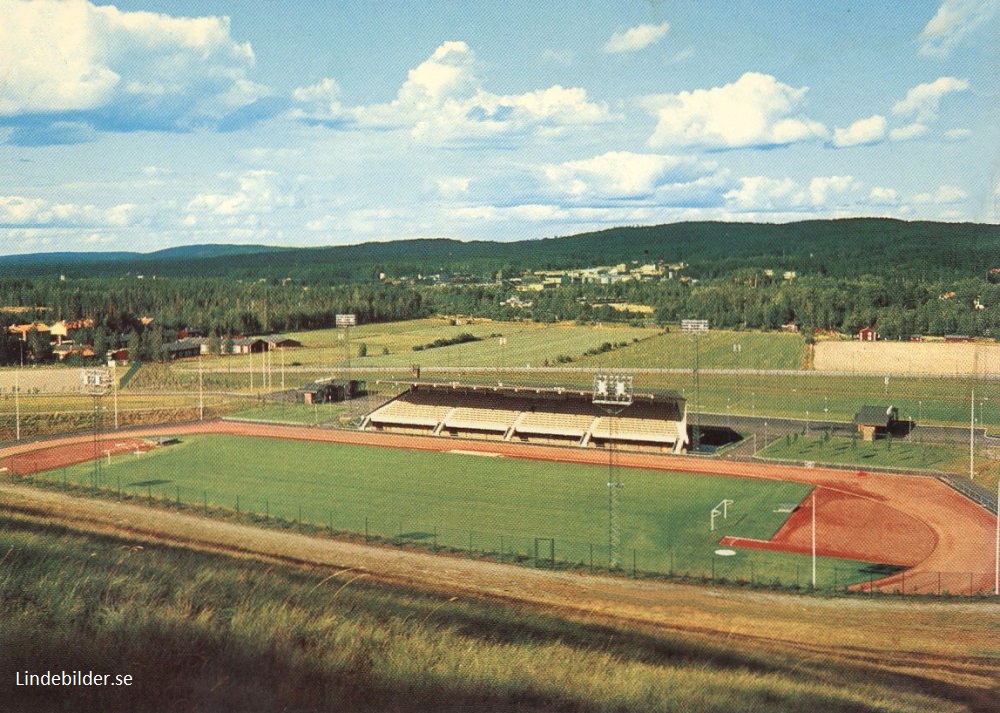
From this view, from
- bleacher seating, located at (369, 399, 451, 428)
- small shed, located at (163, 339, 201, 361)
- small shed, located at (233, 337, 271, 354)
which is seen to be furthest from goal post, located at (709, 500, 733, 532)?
small shed, located at (163, 339, 201, 361)

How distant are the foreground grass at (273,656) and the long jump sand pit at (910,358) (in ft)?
257

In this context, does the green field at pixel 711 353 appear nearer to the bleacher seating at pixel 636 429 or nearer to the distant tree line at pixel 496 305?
the distant tree line at pixel 496 305

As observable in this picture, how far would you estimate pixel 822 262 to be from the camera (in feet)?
504

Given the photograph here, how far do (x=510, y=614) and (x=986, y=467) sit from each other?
4273 centimetres

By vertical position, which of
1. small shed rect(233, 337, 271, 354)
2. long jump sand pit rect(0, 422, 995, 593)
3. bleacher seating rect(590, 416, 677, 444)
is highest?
small shed rect(233, 337, 271, 354)

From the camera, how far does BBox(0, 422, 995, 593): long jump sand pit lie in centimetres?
3681

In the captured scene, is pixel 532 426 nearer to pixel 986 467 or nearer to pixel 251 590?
pixel 986 467

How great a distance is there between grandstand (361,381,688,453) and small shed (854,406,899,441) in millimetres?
11974

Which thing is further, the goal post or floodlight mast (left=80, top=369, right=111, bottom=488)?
floodlight mast (left=80, top=369, right=111, bottom=488)

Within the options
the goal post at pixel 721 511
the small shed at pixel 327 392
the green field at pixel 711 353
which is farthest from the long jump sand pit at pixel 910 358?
the goal post at pixel 721 511

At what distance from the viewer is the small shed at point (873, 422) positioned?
6119 cm

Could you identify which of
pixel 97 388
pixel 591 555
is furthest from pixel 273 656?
pixel 97 388

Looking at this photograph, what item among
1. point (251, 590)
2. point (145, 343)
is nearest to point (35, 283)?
point (145, 343)

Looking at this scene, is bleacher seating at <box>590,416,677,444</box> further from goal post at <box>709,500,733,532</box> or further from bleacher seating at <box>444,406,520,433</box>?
goal post at <box>709,500,733,532</box>
